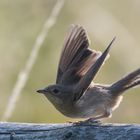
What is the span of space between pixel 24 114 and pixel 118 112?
1.03 metres

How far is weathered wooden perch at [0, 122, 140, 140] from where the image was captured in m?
4.15

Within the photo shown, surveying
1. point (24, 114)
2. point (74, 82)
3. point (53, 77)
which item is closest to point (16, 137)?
point (74, 82)

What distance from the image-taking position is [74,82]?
5711mm

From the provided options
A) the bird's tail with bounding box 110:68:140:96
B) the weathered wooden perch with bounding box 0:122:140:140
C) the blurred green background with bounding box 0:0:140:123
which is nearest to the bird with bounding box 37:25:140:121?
the bird's tail with bounding box 110:68:140:96

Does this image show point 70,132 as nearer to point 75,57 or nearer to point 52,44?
point 75,57

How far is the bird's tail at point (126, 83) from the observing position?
5.60 metres

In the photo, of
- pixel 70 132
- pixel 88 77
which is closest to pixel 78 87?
Answer: pixel 88 77

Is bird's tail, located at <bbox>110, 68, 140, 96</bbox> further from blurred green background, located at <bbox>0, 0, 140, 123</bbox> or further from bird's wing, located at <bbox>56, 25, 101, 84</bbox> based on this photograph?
blurred green background, located at <bbox>0, 0, 140, 123</bbox>

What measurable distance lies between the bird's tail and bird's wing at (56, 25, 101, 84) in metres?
0.29

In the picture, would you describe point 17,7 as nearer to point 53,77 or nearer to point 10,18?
point 10,18

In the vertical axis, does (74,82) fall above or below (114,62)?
above

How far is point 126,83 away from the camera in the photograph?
572 cm

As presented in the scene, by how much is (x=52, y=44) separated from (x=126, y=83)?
199 cm

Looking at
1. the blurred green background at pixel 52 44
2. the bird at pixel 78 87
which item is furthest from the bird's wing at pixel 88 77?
the blurred green background at pixel 52 44
